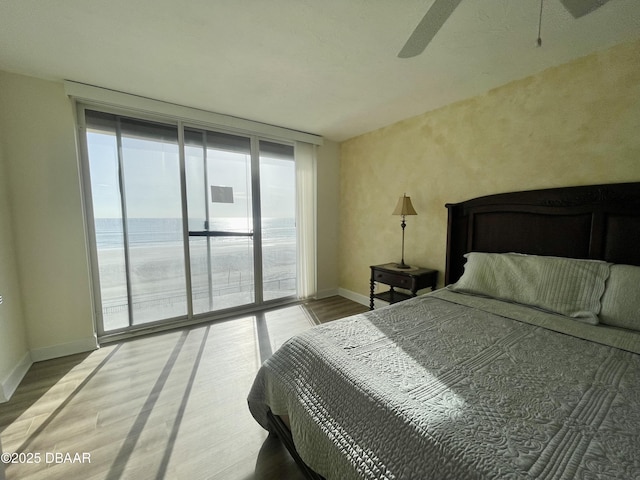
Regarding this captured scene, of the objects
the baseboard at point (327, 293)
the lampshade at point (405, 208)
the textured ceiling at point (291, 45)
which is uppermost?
the textured ceiling at point (291, 45)

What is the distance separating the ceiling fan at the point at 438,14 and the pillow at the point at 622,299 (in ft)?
4.53

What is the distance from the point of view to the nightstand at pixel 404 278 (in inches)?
100

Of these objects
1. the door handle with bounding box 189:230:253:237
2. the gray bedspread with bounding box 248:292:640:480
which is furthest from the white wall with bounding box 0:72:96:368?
the gray bedspread with bounding box 248:292:640:480

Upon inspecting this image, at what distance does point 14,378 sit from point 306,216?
10.1 ft

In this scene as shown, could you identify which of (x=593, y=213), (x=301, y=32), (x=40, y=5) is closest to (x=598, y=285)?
(x=593, y=213)

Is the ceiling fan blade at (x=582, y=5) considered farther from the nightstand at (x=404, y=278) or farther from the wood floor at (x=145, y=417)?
the wood floor at (x=145, y=417)

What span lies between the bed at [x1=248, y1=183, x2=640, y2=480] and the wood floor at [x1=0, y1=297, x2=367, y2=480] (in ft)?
0.79

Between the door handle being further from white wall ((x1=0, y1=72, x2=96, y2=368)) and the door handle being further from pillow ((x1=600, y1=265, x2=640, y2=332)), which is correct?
pillow ((x1=600, y1=265, x2=640, y2=332))

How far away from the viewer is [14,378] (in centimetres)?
187

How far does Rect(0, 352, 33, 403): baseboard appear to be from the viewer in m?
1.73

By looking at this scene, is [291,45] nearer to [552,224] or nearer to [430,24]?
[430,24]

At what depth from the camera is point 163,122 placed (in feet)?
8.82

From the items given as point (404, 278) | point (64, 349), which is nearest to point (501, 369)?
point (404, 278)

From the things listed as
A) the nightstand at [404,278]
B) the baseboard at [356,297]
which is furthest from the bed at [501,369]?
the baseboard at [356,297]
